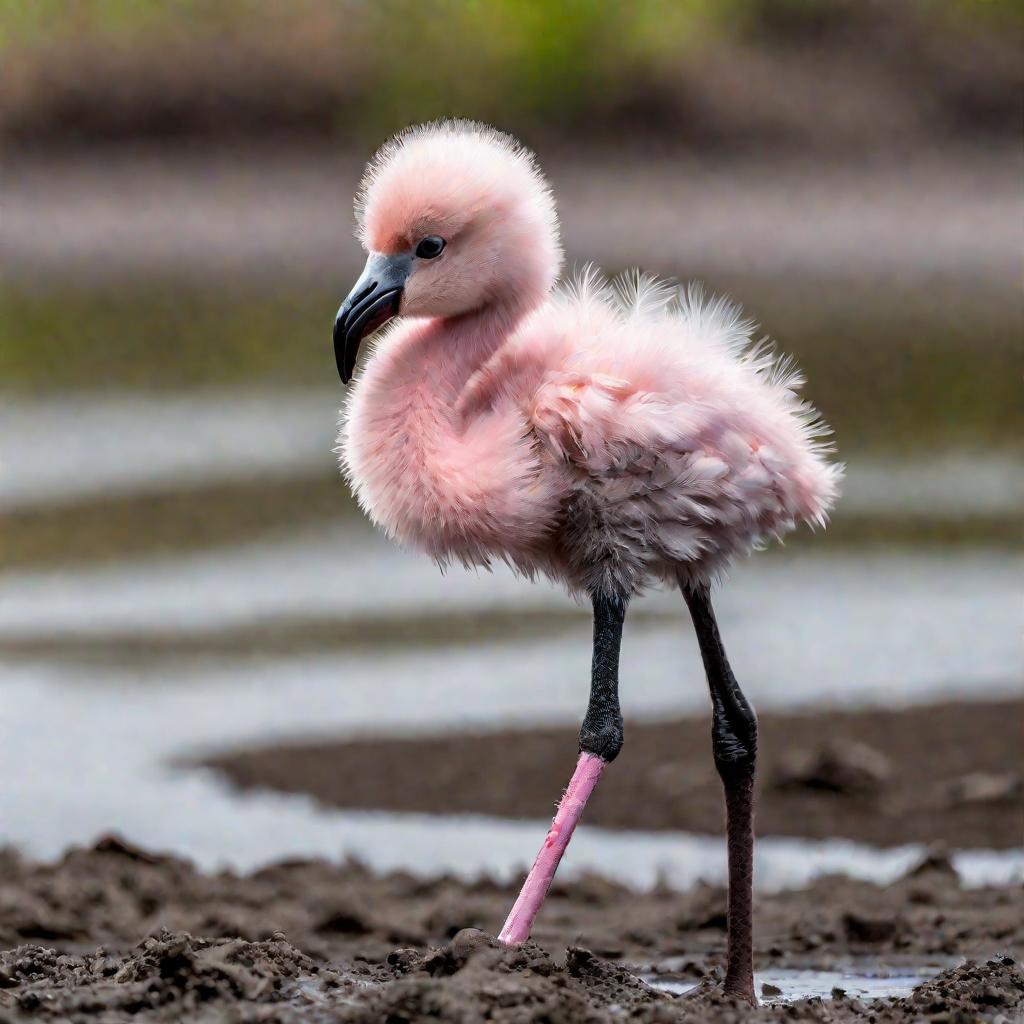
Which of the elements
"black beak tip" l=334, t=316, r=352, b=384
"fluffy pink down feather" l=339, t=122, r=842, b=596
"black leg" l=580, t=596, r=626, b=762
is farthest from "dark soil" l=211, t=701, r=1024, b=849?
"black beak tip" l=334, t=316, r=352, b=384

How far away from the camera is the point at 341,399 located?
50.8 ft

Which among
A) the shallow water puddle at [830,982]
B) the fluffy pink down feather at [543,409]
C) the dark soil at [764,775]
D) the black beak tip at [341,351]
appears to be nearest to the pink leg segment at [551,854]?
the fluffy pink down feather at [543,409]

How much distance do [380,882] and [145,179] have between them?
21.0m

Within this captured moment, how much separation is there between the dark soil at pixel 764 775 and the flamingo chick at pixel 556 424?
2.12 m

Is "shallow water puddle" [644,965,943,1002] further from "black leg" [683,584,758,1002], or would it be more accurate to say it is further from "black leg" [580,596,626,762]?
"black leg" [580,596,626,762]

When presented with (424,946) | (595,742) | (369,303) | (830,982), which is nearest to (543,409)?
(369,303)

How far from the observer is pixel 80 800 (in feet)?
24.9

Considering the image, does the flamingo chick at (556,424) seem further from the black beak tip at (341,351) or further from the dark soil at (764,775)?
the dark soil at (764,775)

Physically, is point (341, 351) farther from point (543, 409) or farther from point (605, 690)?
point (605, 690)

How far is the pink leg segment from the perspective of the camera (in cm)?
447

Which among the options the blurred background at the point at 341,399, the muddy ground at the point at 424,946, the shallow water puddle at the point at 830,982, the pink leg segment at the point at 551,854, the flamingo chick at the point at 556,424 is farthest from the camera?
the blurred background at the point at 341,399

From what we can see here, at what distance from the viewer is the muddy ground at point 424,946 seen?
4012 millimetres

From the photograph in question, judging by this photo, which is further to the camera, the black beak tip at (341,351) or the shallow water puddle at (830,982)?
the shallow water puddle at (830,982)

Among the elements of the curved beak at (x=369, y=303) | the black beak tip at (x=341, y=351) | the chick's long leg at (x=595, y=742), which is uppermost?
the curved beak at (x=369, y=303)
